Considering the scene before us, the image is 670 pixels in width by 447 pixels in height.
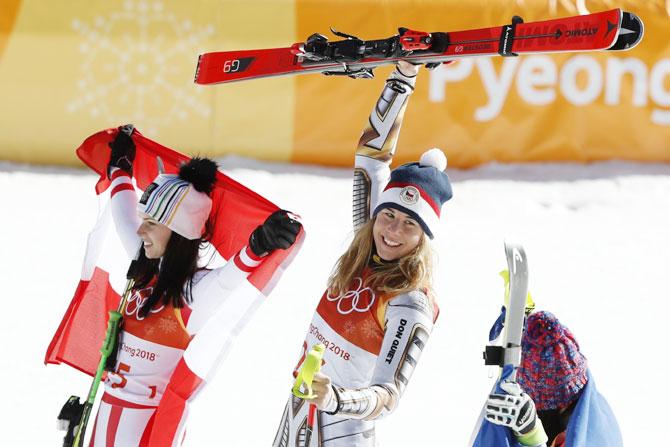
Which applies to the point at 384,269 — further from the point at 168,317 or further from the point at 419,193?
the point at 168,317

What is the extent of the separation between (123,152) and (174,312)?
0.89 metres

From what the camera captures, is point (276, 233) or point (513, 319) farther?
point (276, 233)

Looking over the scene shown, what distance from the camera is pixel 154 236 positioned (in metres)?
4.02

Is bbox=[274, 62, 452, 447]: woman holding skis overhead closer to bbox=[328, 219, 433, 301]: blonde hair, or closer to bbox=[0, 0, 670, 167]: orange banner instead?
bbox=[328, 219, 433, 301]: blonde hair

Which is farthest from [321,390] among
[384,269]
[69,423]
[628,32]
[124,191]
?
[124,191]

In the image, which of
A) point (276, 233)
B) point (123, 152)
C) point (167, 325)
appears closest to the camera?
point (276, 233)

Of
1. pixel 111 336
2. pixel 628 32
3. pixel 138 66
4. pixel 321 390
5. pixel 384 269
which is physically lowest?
pixel 321 390

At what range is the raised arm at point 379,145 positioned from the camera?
13.1ft

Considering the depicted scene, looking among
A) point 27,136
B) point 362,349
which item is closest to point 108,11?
point 27,136

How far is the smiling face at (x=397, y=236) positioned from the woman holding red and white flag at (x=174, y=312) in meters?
0.32

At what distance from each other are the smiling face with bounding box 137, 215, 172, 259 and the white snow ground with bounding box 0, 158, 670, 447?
1.30m

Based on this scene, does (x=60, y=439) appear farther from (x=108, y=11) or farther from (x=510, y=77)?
(x=510, y=77)

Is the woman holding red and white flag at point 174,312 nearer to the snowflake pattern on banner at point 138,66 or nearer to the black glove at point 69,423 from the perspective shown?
the black glove at point 69,423

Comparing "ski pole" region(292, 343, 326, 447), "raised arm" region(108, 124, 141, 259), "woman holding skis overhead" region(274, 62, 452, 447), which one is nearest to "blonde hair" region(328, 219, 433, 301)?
"woman holding skis overhead" region(274, 62, 452, 447)
